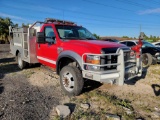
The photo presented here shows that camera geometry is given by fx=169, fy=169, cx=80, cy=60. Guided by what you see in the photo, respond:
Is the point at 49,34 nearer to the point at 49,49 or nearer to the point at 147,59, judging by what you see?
the point at 49,49

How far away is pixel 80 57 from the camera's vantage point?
14.8ft

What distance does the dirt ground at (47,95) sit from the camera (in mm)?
3807

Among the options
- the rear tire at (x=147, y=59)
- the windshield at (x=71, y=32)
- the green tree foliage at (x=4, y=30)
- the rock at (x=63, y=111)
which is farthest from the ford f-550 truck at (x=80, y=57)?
the green tree foliage at (x=4, y=30)

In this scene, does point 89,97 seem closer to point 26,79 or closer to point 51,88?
point 51,88

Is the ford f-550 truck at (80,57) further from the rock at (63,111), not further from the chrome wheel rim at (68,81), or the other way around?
the rock at (63,111)

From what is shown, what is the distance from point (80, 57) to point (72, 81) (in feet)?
2.54

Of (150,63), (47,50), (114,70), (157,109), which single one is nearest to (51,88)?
(47,50)

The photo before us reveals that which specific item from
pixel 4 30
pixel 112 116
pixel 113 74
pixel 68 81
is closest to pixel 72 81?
Answer: pixel 68 81

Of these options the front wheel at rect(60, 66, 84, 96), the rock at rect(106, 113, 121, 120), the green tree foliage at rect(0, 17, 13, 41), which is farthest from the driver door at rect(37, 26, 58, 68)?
the green tree foliage at rect(0, 17, 13, 41)

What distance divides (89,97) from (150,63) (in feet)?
20.1

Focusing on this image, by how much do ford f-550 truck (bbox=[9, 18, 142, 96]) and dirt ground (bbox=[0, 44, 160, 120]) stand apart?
599 millimetres

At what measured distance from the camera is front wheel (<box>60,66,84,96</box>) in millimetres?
4570

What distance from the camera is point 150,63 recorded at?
31.4 feet

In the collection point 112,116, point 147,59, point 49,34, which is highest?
point 49,34
